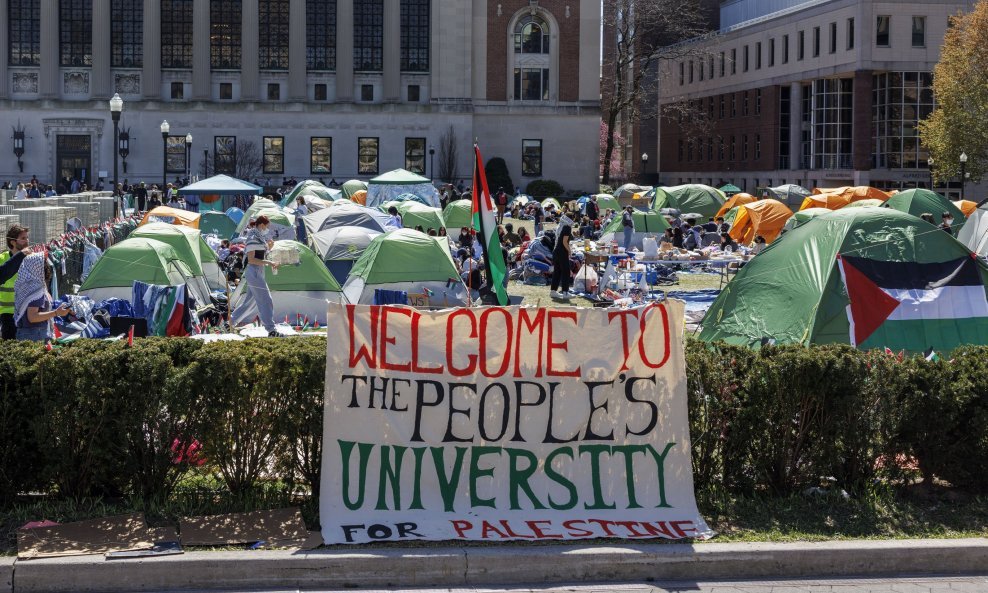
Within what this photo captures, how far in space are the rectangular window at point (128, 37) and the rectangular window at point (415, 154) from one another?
644 inches

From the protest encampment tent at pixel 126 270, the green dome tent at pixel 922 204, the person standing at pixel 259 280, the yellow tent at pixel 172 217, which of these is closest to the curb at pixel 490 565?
the person standing at pixel 259 280

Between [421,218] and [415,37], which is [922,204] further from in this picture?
[415,37]

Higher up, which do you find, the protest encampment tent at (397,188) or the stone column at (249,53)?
the stone column at (249,53)

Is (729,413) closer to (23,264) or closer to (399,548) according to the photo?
(399,548)

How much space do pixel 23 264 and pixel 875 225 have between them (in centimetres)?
900

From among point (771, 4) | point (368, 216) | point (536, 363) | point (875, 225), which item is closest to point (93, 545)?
point (536, 363)

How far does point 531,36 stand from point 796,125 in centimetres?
1970

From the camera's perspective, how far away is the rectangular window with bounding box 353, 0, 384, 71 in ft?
226

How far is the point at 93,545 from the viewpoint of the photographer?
702 centimetres

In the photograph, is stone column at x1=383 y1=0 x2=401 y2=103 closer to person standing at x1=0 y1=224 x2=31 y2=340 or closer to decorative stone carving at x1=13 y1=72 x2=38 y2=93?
decorative stone carving at x1=13 y1=72 x2=38 y2=93

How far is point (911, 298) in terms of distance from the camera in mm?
12766

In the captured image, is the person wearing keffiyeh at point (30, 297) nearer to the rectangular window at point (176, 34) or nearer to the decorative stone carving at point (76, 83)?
the rectangular window at point (176, 34)

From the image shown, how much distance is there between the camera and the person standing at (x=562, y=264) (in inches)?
917

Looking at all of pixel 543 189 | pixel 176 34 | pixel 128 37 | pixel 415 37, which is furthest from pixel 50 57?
pixel 543 189
